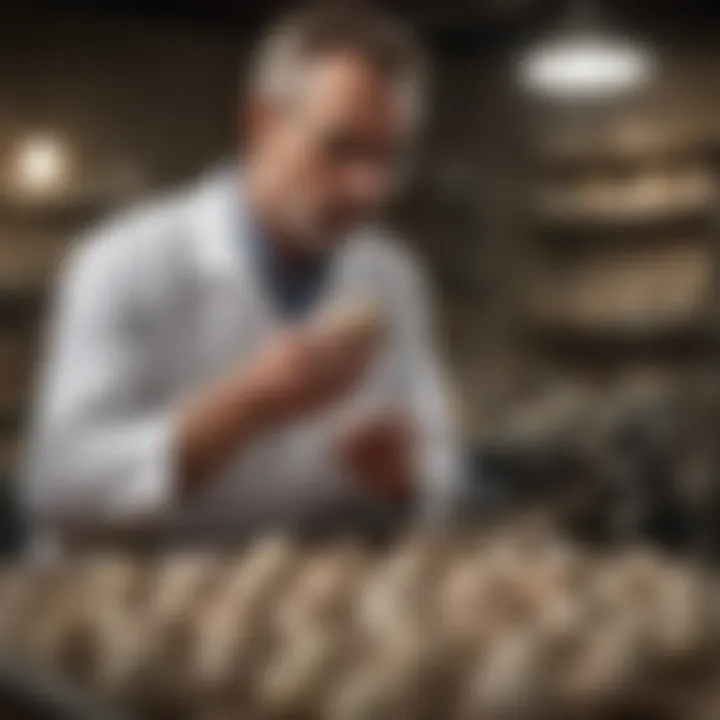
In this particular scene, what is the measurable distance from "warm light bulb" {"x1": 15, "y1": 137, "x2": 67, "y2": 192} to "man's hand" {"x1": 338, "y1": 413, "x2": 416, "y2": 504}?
8.8 inches

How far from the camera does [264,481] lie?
99cm

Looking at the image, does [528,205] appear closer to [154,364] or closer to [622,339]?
[622,339]

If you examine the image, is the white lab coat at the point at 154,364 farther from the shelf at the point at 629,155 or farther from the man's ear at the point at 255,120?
the shelf at the point at 629,155

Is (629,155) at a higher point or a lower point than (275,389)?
higher

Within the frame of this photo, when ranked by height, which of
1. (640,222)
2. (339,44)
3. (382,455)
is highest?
(339,44)

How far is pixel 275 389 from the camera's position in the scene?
983mm

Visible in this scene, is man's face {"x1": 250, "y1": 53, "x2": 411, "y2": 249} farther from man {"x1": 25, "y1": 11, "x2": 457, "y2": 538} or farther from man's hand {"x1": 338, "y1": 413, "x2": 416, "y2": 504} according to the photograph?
man's hand {"x1": 338, "y1": 413, "x2": 416, "y2": 504}

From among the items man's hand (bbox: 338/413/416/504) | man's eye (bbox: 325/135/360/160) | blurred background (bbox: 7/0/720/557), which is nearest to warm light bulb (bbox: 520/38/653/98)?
blurred background (bbox: 7/0/720/557)

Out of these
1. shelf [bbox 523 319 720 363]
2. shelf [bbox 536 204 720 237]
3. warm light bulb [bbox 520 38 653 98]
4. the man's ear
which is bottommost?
shelf [bbox 523 319 720 363]

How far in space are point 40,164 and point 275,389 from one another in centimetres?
19

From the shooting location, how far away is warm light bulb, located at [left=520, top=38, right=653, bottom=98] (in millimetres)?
1030

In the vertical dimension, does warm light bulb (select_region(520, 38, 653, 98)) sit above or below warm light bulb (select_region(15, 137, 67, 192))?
above

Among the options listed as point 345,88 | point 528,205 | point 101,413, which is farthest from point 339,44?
point 101,413

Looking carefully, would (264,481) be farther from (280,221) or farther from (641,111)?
(641,111)
